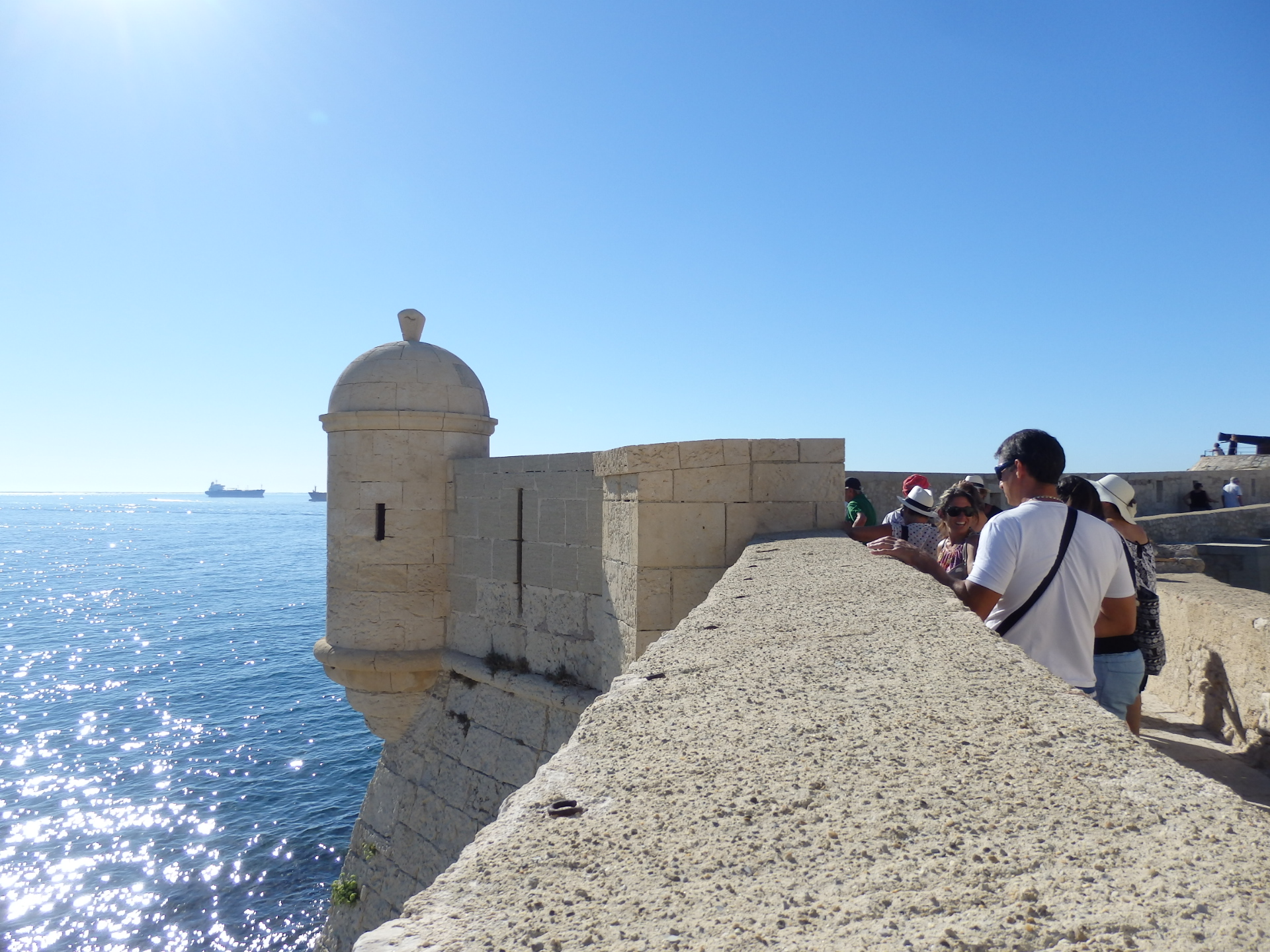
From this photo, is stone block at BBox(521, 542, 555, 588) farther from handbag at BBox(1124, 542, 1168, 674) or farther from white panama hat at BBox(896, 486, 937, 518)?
handbag at BBox(1124, 542, 1168, 674)

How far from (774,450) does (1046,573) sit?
2.34 meters

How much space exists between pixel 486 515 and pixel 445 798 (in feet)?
8.21

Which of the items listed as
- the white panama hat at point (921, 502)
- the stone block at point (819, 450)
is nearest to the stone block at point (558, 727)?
the stone block at point (819, 450)

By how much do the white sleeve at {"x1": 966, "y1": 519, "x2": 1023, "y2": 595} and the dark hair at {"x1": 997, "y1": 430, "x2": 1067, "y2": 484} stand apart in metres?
0.23

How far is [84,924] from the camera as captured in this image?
36.3ft

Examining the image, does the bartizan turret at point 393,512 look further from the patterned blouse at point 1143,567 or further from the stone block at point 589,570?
the patterned blouse at point 1143,567

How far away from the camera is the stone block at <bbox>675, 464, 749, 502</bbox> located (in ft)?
14.8

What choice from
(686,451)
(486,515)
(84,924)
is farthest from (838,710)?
(84,924)

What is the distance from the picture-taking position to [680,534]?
4559mm

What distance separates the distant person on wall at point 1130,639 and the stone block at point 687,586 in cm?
202

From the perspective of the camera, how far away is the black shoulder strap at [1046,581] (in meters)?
2.28

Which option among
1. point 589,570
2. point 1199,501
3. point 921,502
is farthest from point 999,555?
point 1199,501

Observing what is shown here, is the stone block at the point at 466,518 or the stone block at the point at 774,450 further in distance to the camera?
the stone block at the point at 466,518

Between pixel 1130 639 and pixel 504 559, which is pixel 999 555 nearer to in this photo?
pixel 1130 639
